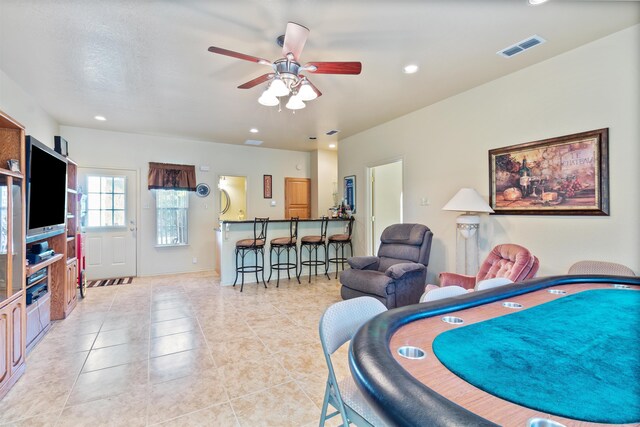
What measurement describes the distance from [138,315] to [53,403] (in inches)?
70.8

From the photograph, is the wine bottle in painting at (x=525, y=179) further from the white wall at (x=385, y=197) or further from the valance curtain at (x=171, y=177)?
the valance curtain at (x=171, y=177)

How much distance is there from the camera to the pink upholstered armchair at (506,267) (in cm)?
282

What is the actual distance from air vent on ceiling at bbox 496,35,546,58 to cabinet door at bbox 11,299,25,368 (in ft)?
15.3

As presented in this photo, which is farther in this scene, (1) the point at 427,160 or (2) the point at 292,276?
(2) the point at 292,276

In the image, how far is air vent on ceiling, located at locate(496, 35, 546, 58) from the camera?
2.73 metres

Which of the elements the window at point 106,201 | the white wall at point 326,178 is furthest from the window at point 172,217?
the white wall at point 326,178

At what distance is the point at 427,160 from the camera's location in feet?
14.8

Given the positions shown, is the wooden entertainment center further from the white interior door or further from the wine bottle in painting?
the white interior door

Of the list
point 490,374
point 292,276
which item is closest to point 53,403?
point 490,374

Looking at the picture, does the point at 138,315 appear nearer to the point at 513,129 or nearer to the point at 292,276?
the point at 292,276

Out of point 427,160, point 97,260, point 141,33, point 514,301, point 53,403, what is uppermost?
point 141,33

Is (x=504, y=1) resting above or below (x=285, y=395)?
above

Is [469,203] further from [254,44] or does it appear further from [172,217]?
[172,217]

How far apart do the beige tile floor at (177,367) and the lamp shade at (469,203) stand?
2.07 m
